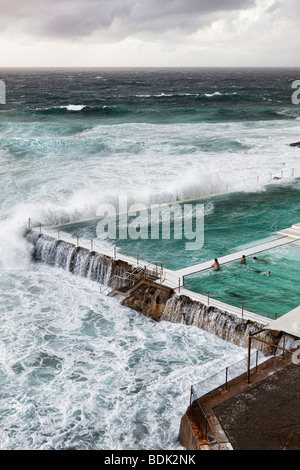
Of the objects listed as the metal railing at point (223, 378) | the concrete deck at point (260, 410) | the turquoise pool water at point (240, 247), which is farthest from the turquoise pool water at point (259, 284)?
the concrete deck at point (260, 410)

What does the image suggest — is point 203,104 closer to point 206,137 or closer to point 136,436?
point 206,137

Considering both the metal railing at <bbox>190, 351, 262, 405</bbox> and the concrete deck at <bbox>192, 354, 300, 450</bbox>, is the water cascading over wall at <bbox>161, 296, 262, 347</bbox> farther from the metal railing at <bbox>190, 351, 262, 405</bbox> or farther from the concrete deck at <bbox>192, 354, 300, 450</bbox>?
→ the concrete deck at <bbox>192, 354, 300, 450</bbox>

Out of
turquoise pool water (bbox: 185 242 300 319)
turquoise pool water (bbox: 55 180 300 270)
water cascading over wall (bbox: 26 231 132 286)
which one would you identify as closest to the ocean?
turquoise pool water (bbox: 55 180 300 270)

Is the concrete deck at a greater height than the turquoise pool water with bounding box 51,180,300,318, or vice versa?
the turquoise pool water with bounding box 51,180,300,318

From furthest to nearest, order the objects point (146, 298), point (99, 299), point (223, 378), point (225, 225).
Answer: point (225, 225)
point (99, 299)
point (146, 298)
point (223, 378)

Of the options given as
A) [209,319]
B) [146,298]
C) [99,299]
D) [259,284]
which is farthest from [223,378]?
[99,299]

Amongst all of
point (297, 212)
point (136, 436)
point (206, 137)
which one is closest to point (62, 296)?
point (136, 436)

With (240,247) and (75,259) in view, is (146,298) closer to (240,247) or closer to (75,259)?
(75,259)

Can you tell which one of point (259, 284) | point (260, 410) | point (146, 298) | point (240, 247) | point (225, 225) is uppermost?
point (225, 225)
